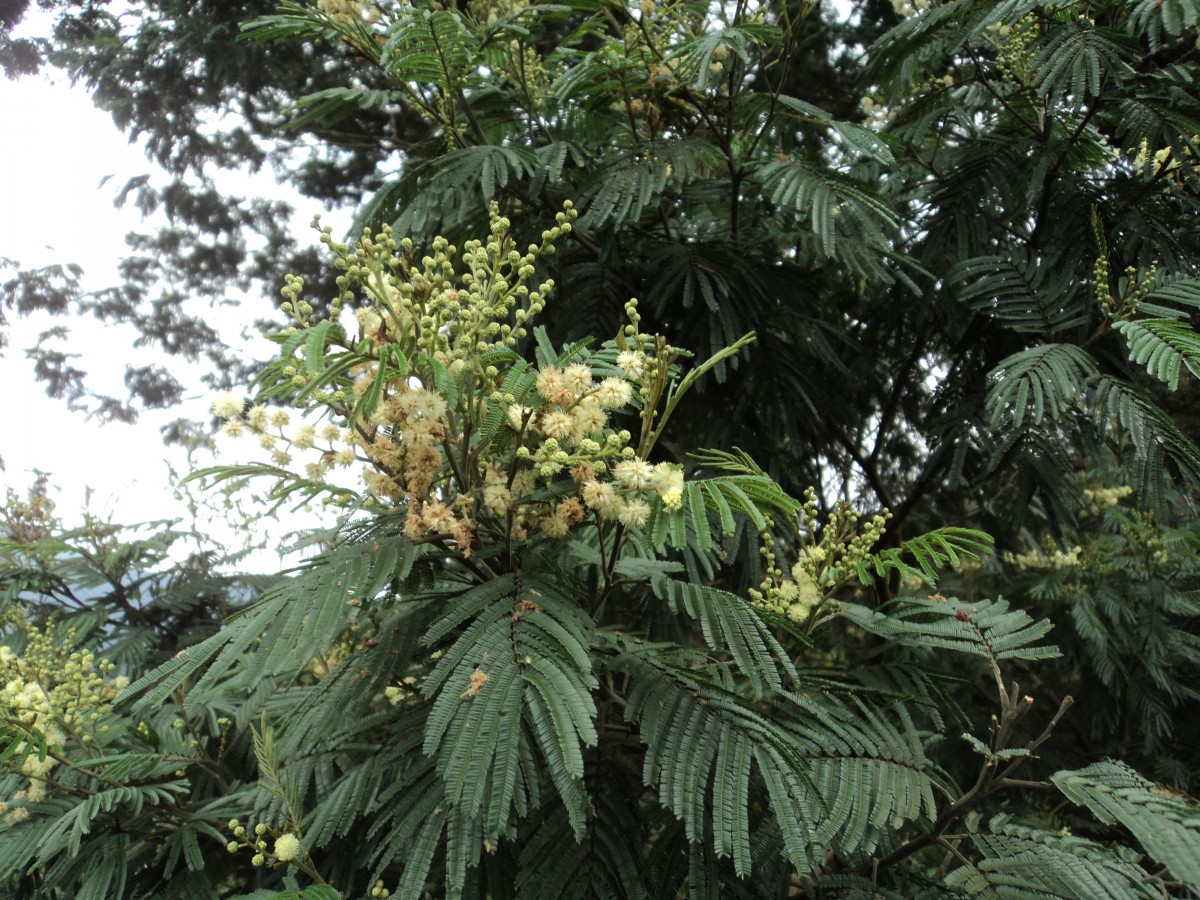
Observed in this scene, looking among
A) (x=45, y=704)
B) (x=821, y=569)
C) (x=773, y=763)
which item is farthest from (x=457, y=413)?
(x=45, y=704)

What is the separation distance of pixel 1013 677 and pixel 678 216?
3066mm

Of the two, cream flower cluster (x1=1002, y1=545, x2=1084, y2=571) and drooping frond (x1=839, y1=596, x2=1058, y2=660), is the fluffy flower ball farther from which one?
cream flower cluster (x1=1002, y1=545, x2=1084, y2=571)

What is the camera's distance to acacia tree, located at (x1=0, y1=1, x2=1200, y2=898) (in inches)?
50.1

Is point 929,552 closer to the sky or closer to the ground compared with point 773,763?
closer to the sky

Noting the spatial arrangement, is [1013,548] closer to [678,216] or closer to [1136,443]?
[1136,443]

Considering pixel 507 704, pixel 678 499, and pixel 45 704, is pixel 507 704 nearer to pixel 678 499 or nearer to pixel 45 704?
pixel 678 499

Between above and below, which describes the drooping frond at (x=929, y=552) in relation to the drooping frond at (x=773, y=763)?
above

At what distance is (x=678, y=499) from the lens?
4.07 ft

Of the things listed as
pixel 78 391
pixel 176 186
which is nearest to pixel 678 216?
pixel 176 186

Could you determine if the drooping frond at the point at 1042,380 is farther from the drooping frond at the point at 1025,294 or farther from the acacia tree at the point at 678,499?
the drooping frond at the point at 1025,294

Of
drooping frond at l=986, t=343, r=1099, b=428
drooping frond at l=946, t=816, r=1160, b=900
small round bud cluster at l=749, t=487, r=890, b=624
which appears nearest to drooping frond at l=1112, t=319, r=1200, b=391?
drooping frond at l=986, t=343, r=1099, b=428

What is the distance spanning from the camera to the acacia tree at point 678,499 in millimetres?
1271

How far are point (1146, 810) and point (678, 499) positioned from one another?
82 cm

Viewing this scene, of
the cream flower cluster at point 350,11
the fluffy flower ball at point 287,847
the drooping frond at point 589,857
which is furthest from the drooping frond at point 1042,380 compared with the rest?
the cream flower cluster at point 350,11
